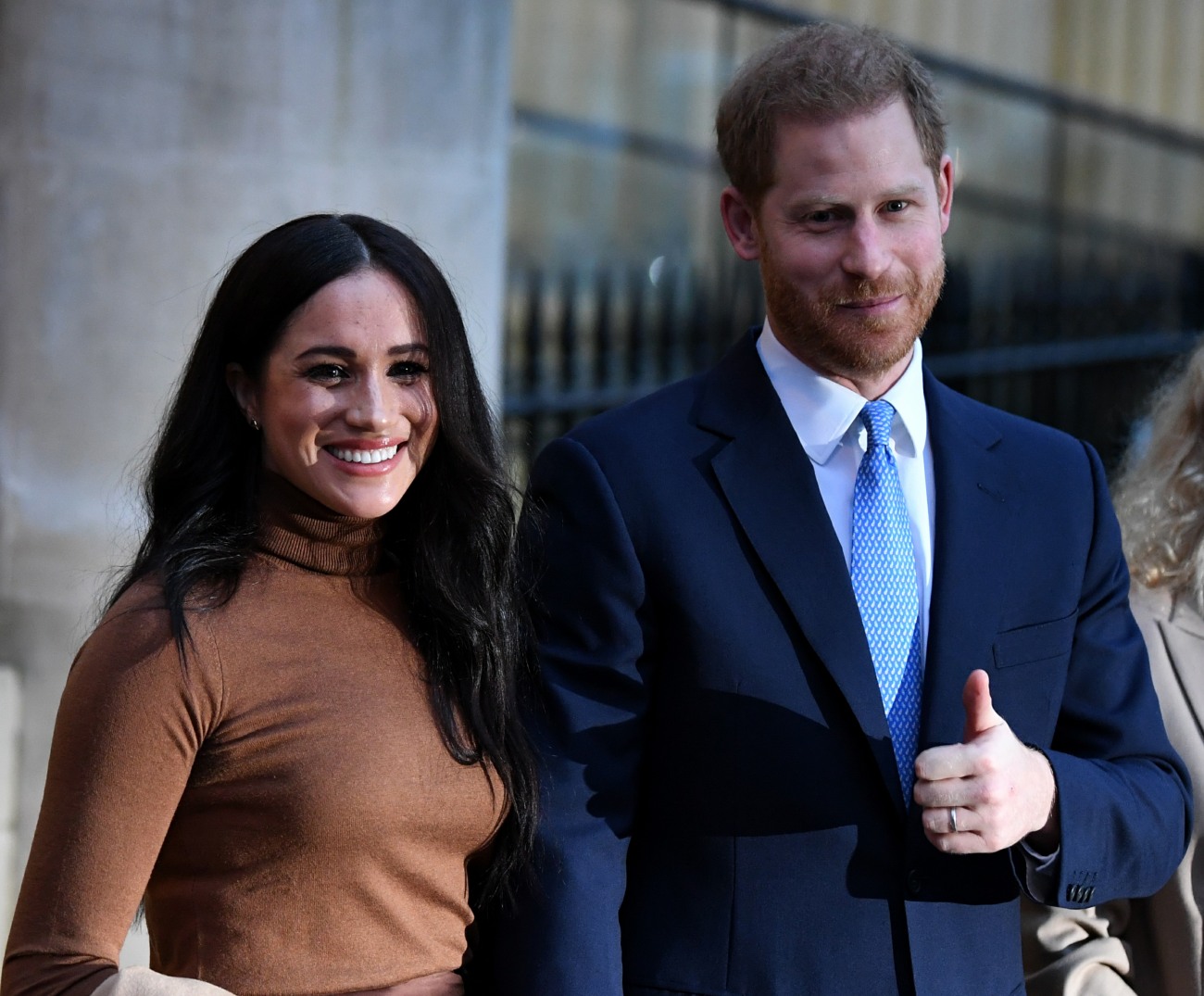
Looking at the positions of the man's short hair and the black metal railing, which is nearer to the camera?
the man's short hair

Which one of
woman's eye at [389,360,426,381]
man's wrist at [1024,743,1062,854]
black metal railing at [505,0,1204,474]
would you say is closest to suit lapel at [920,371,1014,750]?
man's wrist at [1024,743,1062,854]

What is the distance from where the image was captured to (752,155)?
2443mm

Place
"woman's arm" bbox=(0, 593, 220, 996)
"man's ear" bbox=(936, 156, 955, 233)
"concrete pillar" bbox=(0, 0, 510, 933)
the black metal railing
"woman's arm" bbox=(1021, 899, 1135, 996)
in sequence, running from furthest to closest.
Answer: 1. the black metal railing
2. "concrete pillar" bbox=(0, 0, 510, 933)
3. "woman's arm" bbox=(1021, 899, 1135, 996)
4. "man's ear" bbox=(936, 156, 955, 233)
5. "woman's arm" bbox=(0, 593, 220, 996)

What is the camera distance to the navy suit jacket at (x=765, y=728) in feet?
7.41

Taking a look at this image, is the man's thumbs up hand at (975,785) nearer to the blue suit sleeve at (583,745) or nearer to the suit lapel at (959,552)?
the suit lapel at (959,552)

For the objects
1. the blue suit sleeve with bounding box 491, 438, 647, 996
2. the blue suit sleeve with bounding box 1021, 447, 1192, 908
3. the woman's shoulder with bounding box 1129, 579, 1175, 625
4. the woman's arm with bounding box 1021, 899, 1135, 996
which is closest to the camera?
the blue suit sleeve with bounding box 491, 438, 647, 996

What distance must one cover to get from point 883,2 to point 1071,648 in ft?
24.5

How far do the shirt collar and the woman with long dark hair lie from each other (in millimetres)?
452

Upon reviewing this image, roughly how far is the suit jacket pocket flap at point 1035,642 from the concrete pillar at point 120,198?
2.28 meters

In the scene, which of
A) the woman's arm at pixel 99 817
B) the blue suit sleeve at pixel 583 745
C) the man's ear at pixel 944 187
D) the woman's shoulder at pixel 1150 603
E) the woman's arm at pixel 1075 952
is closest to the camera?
the woman's arm at pixel 99 817

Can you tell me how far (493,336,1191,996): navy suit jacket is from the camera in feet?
7.41

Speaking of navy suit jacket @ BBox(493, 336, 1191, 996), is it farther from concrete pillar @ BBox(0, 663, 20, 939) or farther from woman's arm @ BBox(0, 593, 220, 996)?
concrete pillar @ BBox(0, 663, 20, 939)

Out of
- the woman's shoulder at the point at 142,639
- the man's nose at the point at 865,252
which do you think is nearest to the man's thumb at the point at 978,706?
the man's nose at the point at 865,252

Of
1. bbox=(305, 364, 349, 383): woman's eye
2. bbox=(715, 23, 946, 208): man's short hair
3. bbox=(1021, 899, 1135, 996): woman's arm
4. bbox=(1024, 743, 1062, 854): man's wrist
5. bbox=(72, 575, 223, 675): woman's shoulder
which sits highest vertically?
bbox=(715, 23, 946, 208): man's short hair
